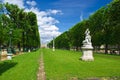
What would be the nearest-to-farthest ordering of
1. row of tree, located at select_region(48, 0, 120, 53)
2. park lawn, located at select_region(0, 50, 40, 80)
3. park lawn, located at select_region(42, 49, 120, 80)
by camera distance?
1. park lawn, located at select_region(0, 50, 40, 80)
2. park lawn, located at select_region(42, 49, 120, 80)
3. row of tree, located at select_region(48, 0, 120, 53)

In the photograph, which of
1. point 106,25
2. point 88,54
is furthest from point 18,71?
point 106,25

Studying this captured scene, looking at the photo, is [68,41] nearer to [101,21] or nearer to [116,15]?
[101,21]

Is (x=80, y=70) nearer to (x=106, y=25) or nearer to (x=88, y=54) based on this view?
(x=88, y=54)

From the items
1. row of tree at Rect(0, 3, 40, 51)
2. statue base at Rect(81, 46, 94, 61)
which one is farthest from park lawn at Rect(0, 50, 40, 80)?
row of tree at Rect(0, 3, 40, 51)

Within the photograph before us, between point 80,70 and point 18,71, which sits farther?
point 80,70

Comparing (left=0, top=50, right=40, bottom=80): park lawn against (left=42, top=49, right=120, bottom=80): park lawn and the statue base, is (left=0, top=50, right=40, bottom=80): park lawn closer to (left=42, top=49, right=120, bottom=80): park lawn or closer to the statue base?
(left=42, top=49, right=120, bottom=80): park lawn

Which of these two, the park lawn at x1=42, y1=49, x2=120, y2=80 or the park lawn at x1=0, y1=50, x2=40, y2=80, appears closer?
the park lawn at x1=0, y1=50, x2=40, y2=80

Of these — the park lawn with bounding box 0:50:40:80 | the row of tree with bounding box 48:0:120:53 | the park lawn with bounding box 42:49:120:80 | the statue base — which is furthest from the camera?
the row of tree with bounding box 48:0:120:53

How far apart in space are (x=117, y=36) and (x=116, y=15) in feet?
17.9

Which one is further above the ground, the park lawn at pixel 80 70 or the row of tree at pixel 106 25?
the row of tree at pixel 106 25

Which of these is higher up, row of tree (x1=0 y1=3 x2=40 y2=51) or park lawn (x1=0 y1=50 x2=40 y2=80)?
row of tree (x1=0 y1=3 x2=40 y2=51)

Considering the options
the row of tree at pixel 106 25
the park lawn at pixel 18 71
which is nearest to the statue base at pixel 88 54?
the park lawn at pixel 18 71

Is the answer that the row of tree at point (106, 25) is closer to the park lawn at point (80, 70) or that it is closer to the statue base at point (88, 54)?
the statue base at point (88, 54)

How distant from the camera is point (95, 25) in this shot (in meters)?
78.6
